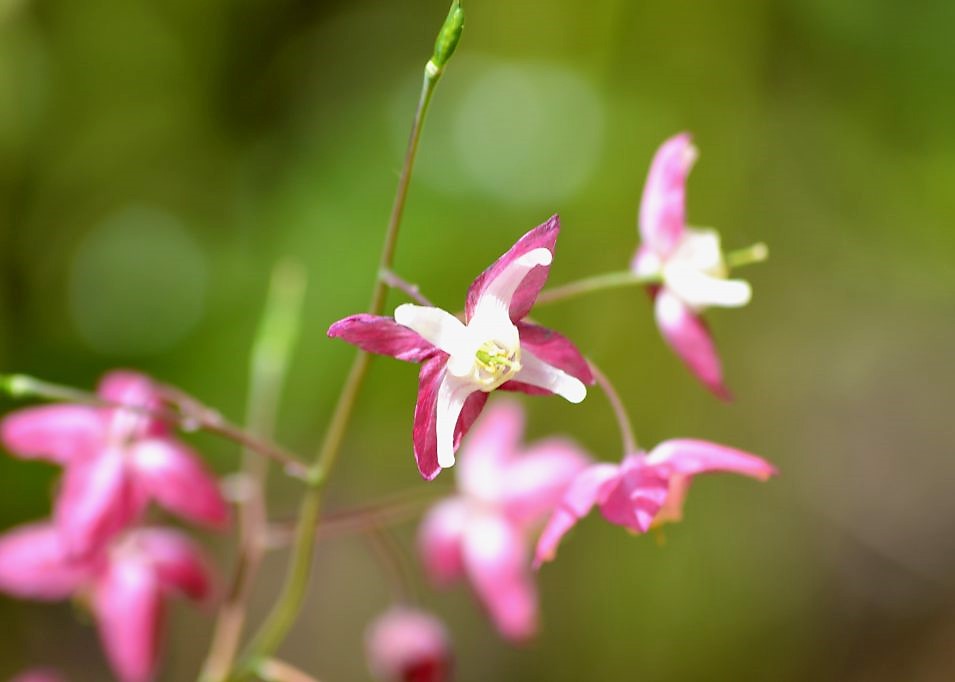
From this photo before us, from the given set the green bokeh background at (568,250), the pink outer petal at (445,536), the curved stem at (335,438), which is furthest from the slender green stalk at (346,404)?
the green bokeh background at (568,250)

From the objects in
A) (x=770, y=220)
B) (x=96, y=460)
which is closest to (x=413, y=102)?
(x=770, y=220)

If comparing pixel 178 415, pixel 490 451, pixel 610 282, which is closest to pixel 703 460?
pixel 610 282

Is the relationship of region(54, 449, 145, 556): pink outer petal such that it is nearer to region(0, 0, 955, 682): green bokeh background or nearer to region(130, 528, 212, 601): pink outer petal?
region(130, 528, 212, 601): pink outer petal

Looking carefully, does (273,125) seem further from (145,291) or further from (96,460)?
(96,460)

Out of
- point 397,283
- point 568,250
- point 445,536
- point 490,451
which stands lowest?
point 445,536

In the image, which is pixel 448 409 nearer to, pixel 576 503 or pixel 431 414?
pixel 431 414

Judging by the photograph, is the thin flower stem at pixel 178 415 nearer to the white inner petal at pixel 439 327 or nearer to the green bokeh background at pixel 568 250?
the white inner petal at pixel 439 327

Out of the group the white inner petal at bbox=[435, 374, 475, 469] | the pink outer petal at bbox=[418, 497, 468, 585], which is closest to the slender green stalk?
the white inner petal at bbox=[435, 374, 475, 469]
